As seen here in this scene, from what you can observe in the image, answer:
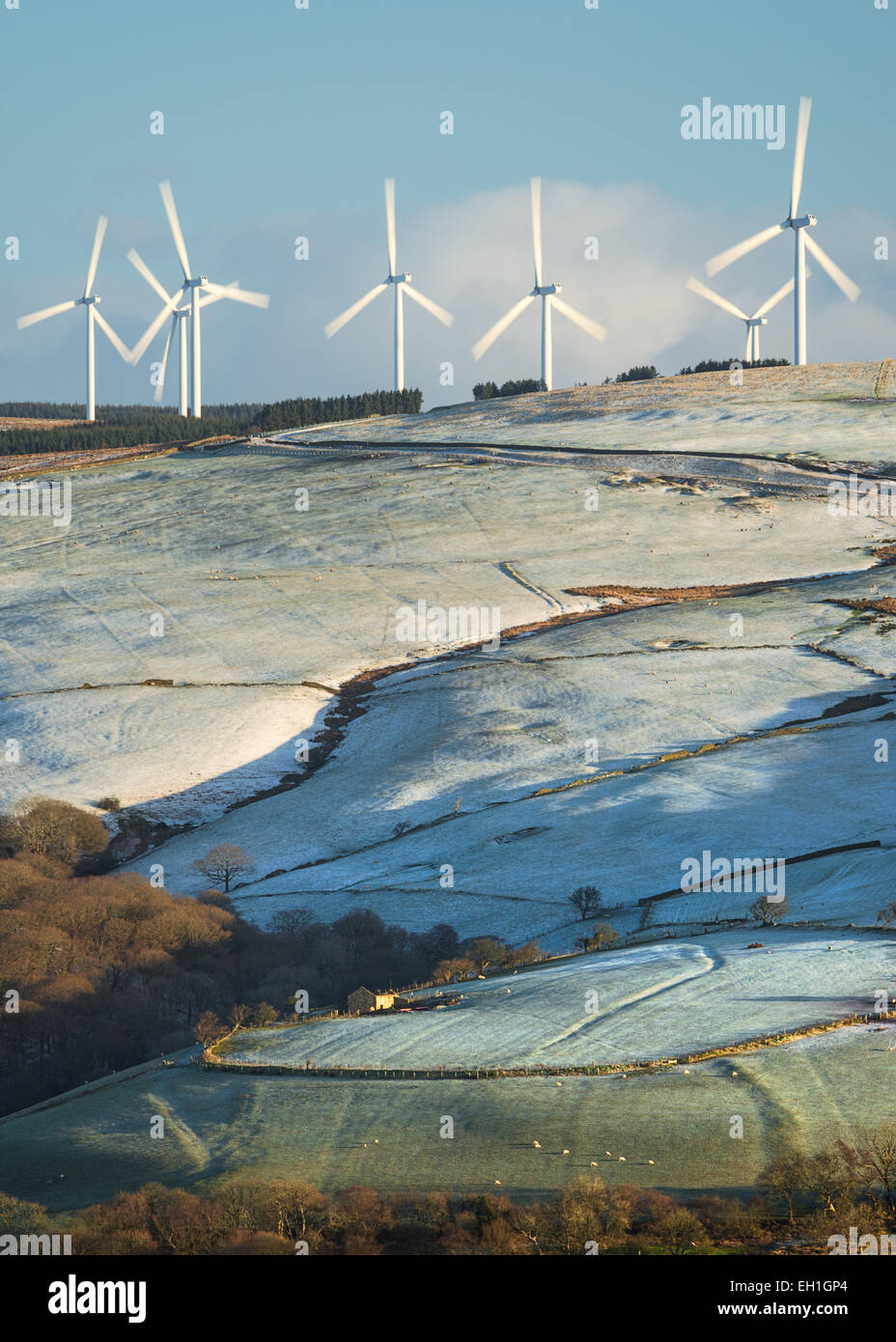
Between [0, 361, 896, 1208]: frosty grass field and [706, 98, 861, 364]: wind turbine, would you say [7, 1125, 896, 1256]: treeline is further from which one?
[706, 98, 861, 364]: wind turbine

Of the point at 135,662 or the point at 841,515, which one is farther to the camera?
the point at 841,515

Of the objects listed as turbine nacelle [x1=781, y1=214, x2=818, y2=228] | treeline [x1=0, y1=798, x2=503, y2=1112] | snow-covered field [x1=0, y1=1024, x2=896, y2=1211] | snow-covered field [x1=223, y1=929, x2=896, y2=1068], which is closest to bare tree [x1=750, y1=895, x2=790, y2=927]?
snow-covered field [x1=223, y1=929, x2=896, y2=1068]

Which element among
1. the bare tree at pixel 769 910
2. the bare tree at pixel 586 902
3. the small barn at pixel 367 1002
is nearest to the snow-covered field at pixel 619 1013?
the small barn at pixel 367 1002

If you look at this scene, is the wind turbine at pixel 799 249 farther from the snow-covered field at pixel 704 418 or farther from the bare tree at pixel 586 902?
the bare tree at pixel 586 902

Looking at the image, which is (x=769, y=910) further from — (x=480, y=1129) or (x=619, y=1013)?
(x=480, y=1129)

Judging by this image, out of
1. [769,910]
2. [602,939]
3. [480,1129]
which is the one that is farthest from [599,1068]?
[769,910]

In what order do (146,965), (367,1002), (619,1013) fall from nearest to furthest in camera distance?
(619,1013)
(367,1002)
(146,965)

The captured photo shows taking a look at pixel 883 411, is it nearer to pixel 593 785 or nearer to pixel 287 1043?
pixel 593 785

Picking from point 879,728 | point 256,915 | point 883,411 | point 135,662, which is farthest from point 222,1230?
point 883,411
